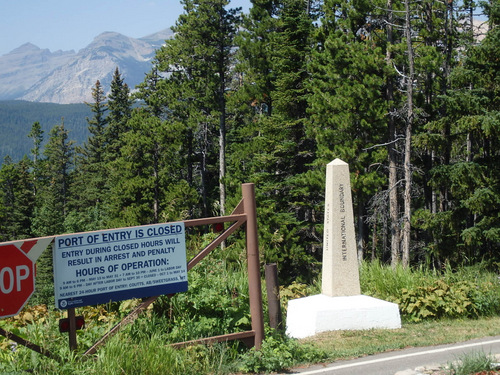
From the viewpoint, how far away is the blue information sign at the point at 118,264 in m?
5.52

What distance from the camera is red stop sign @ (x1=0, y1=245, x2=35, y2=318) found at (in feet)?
16.8

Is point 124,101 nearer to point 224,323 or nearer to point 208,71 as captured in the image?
point 208,71

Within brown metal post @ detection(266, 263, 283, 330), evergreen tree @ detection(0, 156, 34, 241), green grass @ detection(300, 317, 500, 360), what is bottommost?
green grass @ detection(300, 317, 500, 360)

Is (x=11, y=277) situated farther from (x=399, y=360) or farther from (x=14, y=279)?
(x=399, y=360)

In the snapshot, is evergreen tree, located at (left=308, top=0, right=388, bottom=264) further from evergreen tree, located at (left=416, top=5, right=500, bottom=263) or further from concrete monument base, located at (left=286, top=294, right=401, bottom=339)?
concrete monument base, located at (left=286, top=294, right=401, bottom=339)

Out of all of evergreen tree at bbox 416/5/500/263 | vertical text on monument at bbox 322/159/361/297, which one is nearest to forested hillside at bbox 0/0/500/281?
evergreen tree at bbox 416/5/500/263

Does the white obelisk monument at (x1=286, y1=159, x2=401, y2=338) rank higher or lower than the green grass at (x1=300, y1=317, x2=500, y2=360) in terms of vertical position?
higher

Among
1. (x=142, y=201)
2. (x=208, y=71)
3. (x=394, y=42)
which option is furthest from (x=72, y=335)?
(x=142, y=201)

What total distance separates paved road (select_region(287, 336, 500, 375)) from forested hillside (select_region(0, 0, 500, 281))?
851 centimetres

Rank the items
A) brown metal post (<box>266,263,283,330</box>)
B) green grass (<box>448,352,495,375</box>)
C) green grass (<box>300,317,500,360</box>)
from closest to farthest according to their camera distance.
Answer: green grass (<box>448,352,495,375</box>)
brown metal post (<box>266,263,283,330</box>)
green grass (<box>300,317,500,360</box>)

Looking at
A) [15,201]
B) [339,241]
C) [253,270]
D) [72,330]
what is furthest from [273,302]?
[15,201]

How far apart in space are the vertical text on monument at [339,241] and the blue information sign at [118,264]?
462 centimetres

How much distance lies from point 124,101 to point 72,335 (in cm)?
6143

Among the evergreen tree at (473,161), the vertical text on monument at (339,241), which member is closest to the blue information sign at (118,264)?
the vertical text on monument at (339,241)
